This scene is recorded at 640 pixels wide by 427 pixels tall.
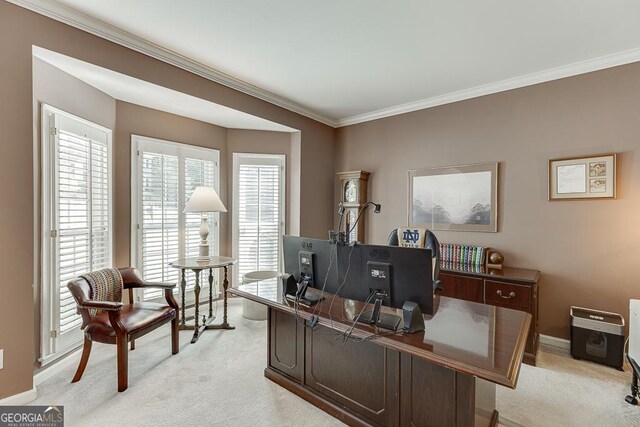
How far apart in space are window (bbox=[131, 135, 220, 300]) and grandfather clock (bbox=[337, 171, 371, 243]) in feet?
6.53

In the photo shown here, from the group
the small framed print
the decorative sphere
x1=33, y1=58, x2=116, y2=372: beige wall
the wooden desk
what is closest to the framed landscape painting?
the decorative sphere

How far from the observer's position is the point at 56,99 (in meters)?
2.47

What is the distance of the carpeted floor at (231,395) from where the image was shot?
192cm

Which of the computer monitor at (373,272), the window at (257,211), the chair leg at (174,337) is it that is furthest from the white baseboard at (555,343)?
the chair leg at (174,337)

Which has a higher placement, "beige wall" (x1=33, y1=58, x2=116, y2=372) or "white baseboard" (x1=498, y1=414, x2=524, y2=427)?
"beige wall" (x1=33, y1=58, x2=116, y2=372)

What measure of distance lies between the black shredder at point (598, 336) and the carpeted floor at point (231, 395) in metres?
0.09

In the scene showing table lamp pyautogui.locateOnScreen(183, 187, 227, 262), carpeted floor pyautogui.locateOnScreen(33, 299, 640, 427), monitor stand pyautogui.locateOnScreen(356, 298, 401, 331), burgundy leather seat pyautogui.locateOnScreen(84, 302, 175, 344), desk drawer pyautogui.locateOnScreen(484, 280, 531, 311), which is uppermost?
table lamp pyautogui.locateOnScreen(183, 187, 227, 262)

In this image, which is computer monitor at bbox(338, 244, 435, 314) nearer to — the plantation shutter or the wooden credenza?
the wooden credenza

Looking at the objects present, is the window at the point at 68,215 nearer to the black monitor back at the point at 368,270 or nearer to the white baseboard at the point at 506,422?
the black monitor back at the point at 368,270

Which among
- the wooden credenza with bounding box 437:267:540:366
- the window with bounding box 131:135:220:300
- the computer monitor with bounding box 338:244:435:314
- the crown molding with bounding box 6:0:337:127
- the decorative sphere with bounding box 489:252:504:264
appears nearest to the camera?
the computer monitor with bounding box 338:244:435:314

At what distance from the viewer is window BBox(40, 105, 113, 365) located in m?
2.40

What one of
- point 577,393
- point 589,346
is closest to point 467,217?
point 589,346

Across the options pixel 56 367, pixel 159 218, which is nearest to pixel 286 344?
pixel 56 367

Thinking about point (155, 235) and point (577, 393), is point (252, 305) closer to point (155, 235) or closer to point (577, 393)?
point (155, 235)
